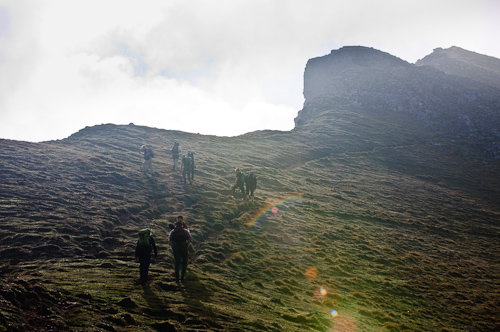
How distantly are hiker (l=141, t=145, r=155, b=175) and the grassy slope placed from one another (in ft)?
5.08

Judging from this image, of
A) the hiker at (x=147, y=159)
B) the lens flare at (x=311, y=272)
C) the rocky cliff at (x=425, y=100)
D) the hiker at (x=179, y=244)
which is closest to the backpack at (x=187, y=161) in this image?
the hiker at (x=147, y=159)

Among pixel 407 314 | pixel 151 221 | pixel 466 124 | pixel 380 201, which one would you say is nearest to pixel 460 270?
pixel 407 314

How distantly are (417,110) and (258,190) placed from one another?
290ft

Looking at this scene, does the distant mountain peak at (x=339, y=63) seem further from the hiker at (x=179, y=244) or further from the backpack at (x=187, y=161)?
the hiker at (x=179, y=244)

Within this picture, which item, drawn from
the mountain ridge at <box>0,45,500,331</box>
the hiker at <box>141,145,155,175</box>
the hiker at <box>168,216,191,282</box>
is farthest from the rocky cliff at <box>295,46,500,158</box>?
the hiker at <box>168,216,191,282</box>

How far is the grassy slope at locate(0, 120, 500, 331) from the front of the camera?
11.6m

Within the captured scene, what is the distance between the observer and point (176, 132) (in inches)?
2849

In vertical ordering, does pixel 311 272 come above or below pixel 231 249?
below

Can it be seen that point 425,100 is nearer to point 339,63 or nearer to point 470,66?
point 339,63

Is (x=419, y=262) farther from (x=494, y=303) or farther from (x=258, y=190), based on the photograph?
(x=258, y=190)

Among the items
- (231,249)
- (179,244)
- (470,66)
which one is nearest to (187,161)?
(231,249)

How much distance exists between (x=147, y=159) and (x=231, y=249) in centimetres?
1808

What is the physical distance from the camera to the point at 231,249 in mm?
21984

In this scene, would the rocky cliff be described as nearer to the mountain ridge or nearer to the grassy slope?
the mountain ridge
